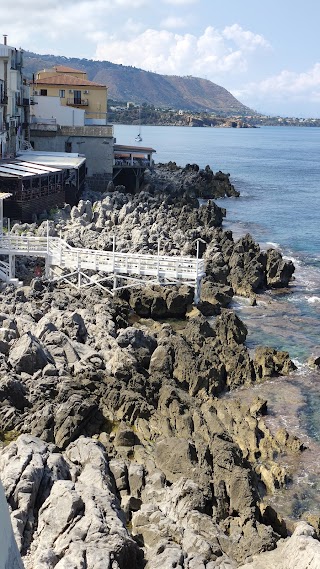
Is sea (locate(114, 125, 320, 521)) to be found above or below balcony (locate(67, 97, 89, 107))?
below

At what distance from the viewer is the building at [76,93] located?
72.6m

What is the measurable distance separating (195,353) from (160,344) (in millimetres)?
1519

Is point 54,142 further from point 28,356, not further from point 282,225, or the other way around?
point 28,356

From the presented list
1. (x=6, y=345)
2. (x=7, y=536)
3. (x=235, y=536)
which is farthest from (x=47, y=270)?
(x=7, y=536)

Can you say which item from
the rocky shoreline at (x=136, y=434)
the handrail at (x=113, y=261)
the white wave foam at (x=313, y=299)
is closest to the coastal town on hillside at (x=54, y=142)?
the handrail at (x=113, y=261)

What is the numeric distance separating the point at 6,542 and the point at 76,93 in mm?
72138

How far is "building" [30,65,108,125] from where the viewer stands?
7262 centimetres

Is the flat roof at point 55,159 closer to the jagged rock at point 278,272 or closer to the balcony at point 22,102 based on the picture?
the balcony at point 22,102

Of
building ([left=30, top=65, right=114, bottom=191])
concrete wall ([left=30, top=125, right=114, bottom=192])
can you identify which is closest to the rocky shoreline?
concrete wall ([left=30, top=125, right=114, bottom=192])

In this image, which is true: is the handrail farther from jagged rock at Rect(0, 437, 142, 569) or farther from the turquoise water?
jagged rock at Rect(0, 437, 142, 569)

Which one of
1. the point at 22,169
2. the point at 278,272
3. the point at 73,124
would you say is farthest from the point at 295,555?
the point at 73,124

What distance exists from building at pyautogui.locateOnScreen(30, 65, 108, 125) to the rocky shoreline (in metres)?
39.7

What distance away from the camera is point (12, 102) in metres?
59.8

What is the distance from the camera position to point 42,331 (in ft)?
81.9
